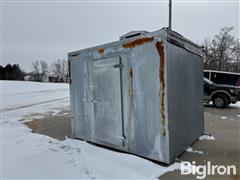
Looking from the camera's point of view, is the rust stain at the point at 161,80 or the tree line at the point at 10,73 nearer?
the rust stain at the point at 161,80

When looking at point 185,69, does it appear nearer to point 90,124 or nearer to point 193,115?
point 193,115

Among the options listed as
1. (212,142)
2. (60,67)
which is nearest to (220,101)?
(212,142)

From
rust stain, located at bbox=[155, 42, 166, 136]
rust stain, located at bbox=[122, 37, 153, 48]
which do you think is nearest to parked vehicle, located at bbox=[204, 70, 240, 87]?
rust stain, located at bbox=[122, 37, 153, 48]

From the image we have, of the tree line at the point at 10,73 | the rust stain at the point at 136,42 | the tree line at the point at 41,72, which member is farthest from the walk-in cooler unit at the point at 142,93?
the tree line at the point at 10,73

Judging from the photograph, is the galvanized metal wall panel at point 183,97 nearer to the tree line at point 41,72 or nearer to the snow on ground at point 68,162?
the snow on ground at point 68,162

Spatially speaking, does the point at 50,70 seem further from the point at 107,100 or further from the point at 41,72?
the point at 107,100

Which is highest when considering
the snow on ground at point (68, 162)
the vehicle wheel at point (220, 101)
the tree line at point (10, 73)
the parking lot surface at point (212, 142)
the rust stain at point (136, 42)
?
the tree line at point (10, 73)

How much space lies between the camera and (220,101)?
30.9 ft

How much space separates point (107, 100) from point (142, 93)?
83cm

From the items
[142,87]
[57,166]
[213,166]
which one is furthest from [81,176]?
[213,166]

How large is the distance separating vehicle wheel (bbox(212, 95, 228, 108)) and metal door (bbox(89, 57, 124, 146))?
24.1 ft

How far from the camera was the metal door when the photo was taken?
3.67m

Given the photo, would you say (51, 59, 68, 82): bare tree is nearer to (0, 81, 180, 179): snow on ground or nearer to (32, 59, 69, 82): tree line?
(32, 59, 69, 82): tree line

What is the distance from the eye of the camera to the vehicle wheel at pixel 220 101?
9.38 metres
